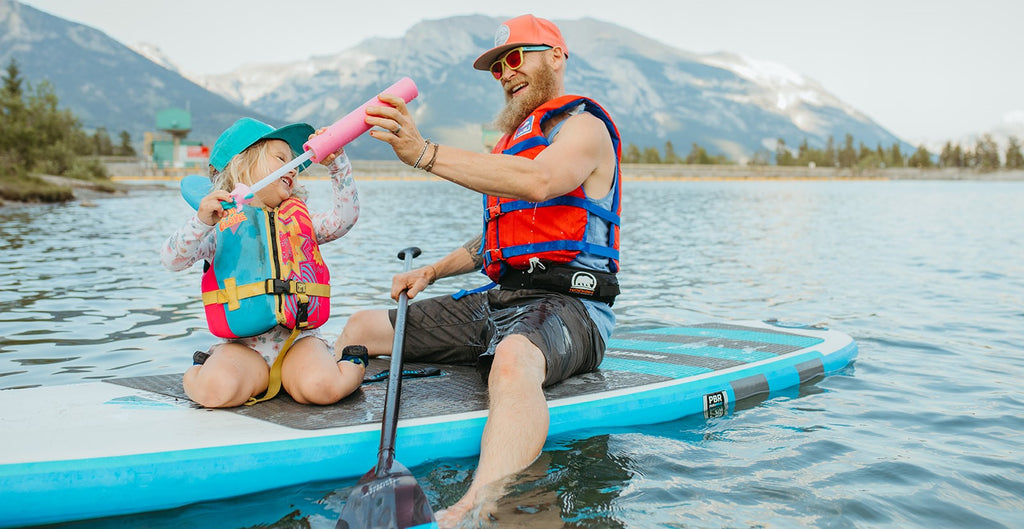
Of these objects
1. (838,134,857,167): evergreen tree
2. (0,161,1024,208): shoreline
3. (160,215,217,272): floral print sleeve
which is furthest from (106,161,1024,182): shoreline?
(160,215,217,272): floral print sleeve

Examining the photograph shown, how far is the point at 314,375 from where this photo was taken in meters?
3.69

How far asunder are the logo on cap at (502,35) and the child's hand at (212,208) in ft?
5.55

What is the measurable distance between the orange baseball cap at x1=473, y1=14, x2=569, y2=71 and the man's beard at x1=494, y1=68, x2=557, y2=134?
17 centimetres

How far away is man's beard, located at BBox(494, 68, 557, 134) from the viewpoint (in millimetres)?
4270

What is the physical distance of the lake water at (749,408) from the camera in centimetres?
344

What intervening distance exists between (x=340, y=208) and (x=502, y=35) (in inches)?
51.1

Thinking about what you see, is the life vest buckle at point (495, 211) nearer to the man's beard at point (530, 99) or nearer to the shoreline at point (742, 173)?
the man's beard at point (530, 99)

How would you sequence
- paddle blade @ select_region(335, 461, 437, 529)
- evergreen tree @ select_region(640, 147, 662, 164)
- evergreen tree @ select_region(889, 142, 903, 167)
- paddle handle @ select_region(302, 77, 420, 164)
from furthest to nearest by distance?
1. evergreen tree @ select_region(889, 142, 903, 167)
2. evergreen tree @ select_region(640, 147, 662, 164)
3. paddle handle @ select_region(302, 77, 420, 164)
4. paddle blade @ select_region(335, 461, 437, 529)

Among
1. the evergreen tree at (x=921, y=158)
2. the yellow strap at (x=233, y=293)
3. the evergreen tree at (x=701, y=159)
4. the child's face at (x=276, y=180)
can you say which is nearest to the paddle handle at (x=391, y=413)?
the yellow strap at (x=233, y=293)

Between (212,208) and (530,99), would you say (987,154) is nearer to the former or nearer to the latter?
(530,99)

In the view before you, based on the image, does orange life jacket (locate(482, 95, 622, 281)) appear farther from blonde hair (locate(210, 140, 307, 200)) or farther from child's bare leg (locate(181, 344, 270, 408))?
child's bare leg (locate(181, 344, 270, 408))

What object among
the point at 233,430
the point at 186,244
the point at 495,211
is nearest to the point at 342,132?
the point at 186,244

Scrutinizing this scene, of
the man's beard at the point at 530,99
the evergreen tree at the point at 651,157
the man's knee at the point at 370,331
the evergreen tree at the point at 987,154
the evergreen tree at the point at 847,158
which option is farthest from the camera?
the evergreen tree at the point at 847,158

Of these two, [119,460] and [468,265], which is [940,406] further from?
[119,460]
